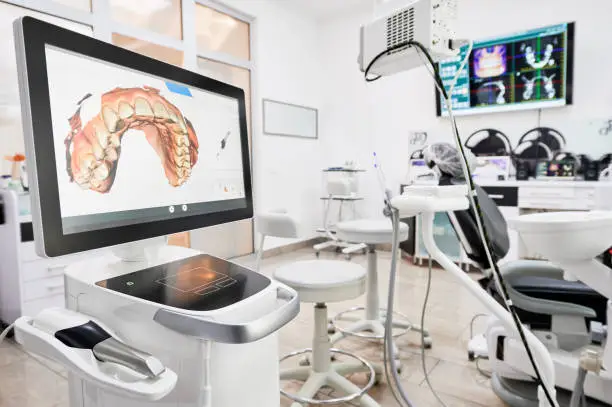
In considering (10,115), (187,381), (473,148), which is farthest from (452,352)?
(10,115)

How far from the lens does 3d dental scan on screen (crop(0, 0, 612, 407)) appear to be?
2.15ft

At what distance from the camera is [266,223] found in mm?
1421

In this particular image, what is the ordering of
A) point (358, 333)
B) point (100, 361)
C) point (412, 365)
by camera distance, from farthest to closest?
point (358, 333)
point (412, 365)
point (100, 361)

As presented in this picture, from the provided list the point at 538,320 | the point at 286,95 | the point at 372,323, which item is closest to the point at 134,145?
the point at 538,320

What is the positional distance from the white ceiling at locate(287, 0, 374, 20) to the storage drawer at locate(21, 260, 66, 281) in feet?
12.6

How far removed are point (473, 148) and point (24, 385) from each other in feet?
13.7

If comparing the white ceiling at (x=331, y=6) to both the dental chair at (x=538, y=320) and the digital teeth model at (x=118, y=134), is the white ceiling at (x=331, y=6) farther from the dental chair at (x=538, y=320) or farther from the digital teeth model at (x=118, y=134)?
the digital teeth model at (x=118, y=134)

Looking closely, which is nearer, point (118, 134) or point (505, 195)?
point (118, 134)

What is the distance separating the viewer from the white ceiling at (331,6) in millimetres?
4766

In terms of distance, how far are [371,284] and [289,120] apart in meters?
2.99

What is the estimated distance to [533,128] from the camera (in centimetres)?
397

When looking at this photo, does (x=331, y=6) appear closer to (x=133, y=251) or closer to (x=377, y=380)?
(x=377, y=380)

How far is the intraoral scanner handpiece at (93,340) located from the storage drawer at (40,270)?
6.44 ft

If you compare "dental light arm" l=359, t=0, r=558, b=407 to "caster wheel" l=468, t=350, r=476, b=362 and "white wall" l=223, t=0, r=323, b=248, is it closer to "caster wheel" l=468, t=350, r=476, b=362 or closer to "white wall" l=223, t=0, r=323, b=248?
"caster wheel" l=468, t=350, r=476, b=362
